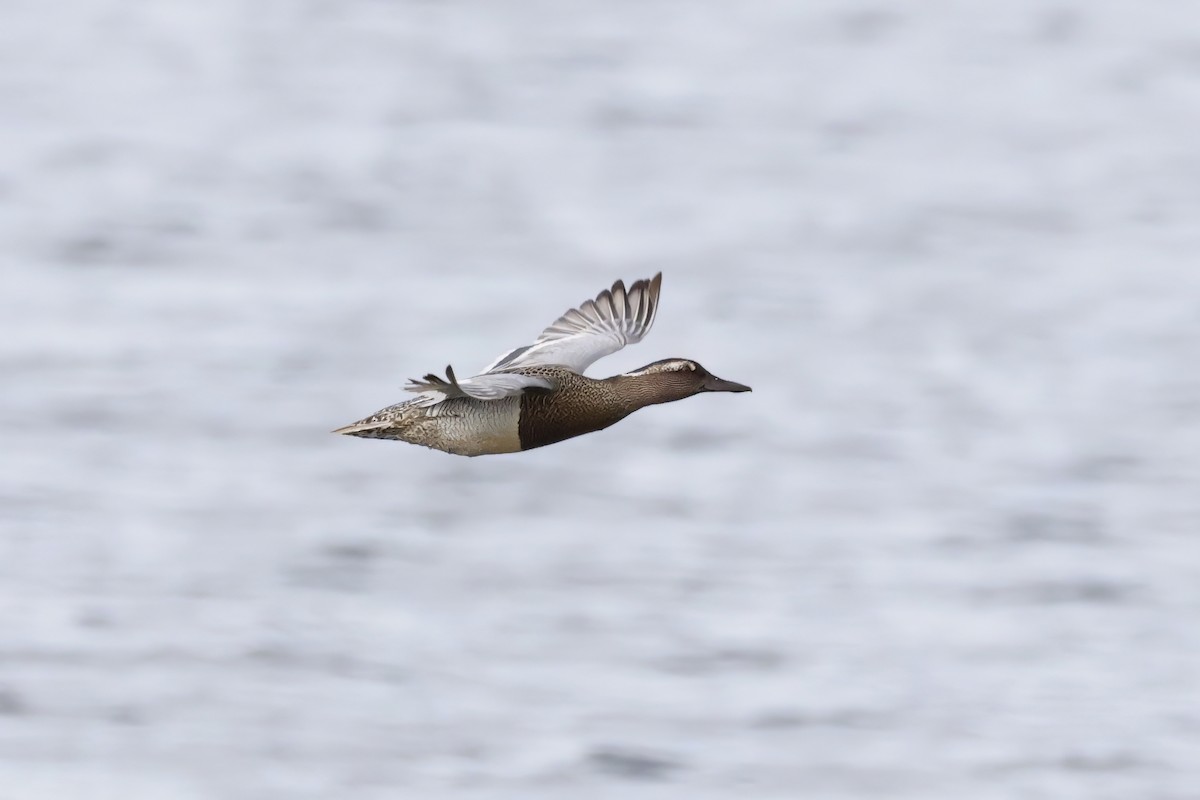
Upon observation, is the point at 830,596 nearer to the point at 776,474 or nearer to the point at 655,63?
the point at 776,474

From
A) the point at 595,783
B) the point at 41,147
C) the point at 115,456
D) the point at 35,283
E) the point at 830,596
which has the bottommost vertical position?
the point at 595,783

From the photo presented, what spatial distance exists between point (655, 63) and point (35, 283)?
16.5 metres

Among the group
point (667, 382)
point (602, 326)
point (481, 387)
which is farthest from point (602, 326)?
point (481, 387)

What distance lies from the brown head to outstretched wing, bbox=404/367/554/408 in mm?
448

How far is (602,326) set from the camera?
12.6m

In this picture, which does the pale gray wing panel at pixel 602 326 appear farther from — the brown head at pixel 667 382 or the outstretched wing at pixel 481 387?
the outstretched wing at pixel 481 387

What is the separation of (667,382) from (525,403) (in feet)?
2.80

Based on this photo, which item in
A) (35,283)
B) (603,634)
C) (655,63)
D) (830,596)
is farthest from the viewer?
(655,63)

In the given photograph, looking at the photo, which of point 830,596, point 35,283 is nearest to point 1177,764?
point 830,596

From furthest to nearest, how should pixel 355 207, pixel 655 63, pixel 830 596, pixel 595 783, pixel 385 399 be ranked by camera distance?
pixel 655 63 → pixel 355 207 → pixel 385 399 → pixel 830 596 → pixel 595 783

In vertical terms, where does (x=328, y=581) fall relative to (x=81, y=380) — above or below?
below

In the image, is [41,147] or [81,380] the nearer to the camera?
[81,380]

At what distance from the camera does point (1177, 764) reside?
2309cm

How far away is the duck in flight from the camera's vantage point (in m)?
10.4
